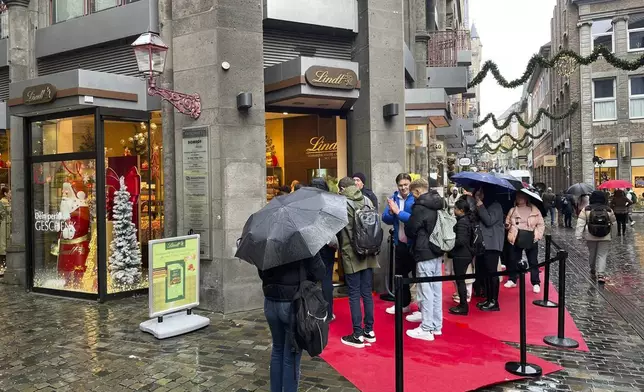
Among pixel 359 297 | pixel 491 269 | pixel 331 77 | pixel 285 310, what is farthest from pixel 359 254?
pixel 331 77

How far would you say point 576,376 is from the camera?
15.9ft

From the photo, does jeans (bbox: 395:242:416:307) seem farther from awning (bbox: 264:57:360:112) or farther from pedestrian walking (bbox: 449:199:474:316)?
awning (bbox: 264:57:360:112)

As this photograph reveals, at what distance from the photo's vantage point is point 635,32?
3012 cm

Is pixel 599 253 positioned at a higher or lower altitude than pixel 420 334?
higher

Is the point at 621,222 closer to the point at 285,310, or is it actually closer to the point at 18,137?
the point at 285,310

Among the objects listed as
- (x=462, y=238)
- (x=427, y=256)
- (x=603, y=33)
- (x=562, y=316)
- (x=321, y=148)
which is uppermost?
(x=603, y=33)

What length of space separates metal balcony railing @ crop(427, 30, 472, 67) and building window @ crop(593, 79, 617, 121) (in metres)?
18.7

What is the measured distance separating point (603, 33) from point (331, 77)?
30984 mm

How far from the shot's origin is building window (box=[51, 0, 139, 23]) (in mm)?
9305

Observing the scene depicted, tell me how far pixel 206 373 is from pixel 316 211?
8.01 feet

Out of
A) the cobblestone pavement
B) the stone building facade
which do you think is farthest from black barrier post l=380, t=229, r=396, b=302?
the cobblestone pavement

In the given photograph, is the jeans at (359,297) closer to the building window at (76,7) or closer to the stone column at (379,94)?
the stone column at (379,94)

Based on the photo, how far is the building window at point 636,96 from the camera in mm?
29703

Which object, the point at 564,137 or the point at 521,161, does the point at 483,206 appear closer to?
the point at 564,137
